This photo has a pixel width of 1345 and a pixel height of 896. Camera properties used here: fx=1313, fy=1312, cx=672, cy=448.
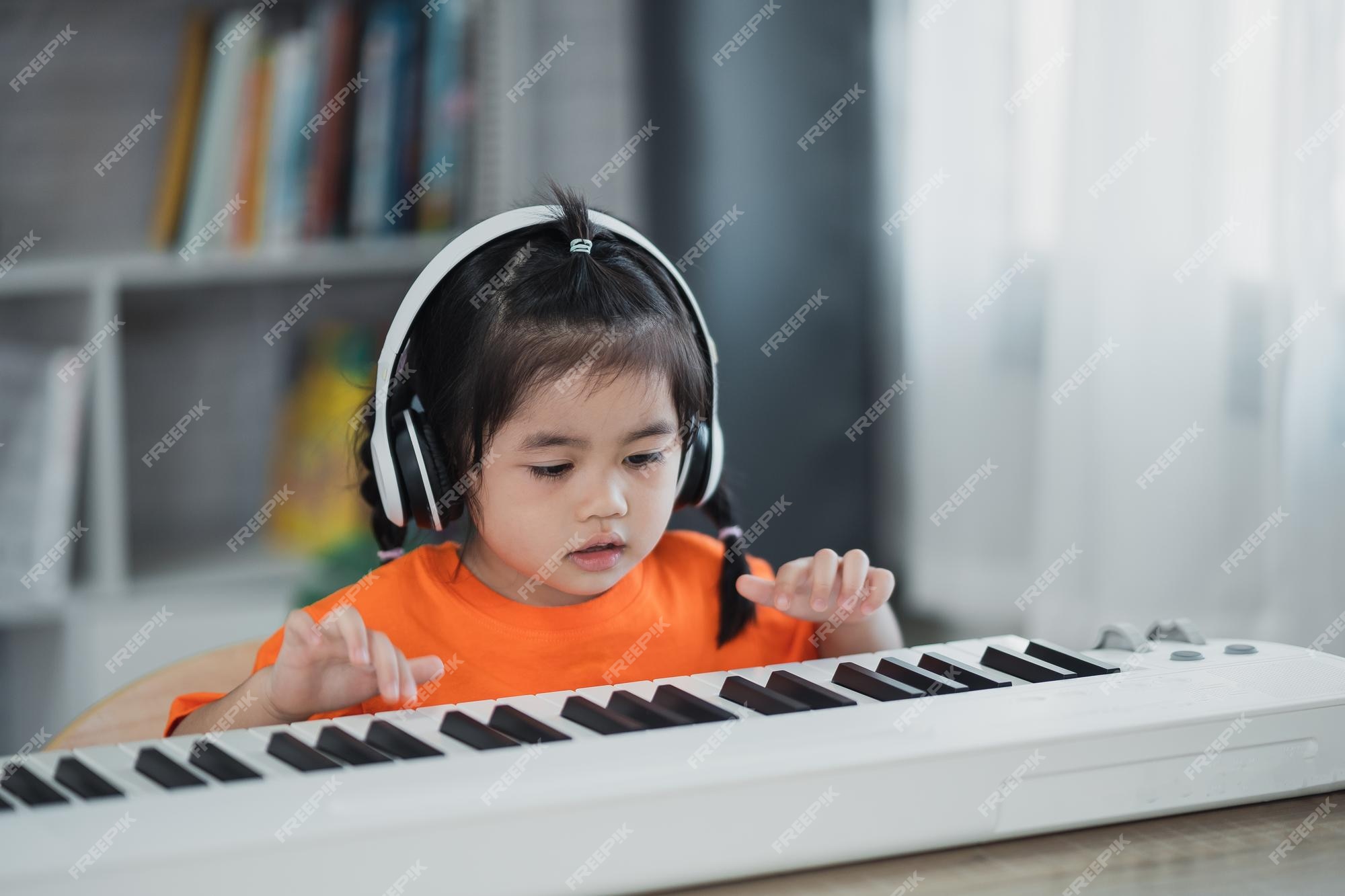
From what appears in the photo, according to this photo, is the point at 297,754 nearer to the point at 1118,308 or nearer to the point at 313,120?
the point at 1118,308

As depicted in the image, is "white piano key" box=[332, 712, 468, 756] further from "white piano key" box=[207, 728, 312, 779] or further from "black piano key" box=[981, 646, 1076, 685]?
"black piano key" box=[981, 646, 1076, 685]

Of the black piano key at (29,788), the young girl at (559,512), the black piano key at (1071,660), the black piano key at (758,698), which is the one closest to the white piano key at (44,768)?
the black piano key at (29,788)

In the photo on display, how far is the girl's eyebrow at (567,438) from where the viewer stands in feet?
3.40

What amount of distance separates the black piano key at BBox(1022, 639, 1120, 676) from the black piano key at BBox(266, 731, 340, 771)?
0.44m

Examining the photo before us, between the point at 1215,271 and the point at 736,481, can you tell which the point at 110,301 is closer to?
the point at 736,481

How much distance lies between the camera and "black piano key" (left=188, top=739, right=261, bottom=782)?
0.65 m

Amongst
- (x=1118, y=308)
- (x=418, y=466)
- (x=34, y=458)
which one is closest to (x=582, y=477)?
(x=418, y=466)

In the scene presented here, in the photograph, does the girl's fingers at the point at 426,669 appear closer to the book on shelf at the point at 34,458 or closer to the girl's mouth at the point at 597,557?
the girl's mouth at the point at 597,557

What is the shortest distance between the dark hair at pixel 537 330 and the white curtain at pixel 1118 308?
0.91m

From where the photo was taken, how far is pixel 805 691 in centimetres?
77

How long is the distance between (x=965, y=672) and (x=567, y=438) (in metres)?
0.38

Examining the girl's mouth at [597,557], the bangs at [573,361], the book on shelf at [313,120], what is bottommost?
the girl's mouth at [597,557]

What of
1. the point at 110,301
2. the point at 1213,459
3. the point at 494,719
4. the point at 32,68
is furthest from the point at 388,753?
the point at 32,68

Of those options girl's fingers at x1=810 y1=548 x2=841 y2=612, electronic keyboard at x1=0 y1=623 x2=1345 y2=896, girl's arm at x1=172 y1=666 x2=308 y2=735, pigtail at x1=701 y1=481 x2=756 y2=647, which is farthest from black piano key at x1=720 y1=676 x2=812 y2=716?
pigtail at x1=701 y1=481 x2=756 y2=647
